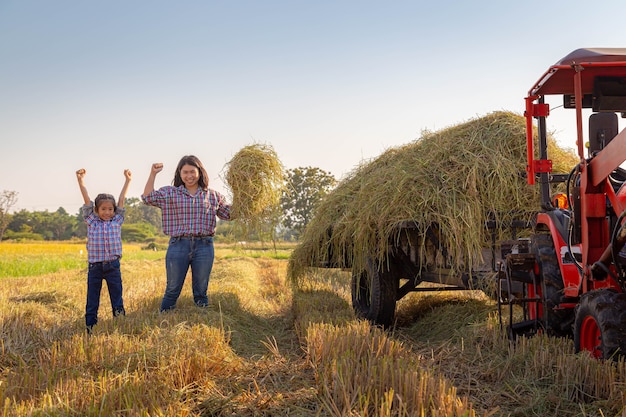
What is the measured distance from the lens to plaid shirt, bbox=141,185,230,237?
20.4 ft

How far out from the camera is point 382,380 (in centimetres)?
306

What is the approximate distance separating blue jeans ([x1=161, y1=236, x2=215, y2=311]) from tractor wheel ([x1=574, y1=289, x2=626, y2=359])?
3949mm

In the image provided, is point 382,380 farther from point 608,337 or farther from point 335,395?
point 608,337

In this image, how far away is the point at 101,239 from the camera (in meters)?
5.87

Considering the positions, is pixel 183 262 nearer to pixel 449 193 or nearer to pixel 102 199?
pixel 102 199

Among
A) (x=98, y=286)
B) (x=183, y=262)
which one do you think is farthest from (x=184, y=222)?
(x=98, y=286)

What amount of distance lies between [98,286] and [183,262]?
0.92 m

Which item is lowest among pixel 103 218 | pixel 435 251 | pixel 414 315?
pixel 414 315

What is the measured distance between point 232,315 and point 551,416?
4375 millimetres

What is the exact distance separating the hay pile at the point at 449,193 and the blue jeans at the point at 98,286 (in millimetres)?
2501

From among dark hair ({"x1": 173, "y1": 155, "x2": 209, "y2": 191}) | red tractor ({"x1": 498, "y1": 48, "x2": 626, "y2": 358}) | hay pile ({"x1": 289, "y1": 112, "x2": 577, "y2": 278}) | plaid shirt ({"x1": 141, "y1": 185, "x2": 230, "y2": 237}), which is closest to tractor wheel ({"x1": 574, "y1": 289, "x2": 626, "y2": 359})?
red tractor ({"x1": 498, "y1": 48, "x2": 626, "y2": 358})

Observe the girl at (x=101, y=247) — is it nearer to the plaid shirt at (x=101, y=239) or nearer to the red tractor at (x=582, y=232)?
the plaid shirt at (x=101, y=239)

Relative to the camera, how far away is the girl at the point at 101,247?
5.86m

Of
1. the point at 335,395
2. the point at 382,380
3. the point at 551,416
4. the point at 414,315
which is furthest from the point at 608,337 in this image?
the point at 414,315
